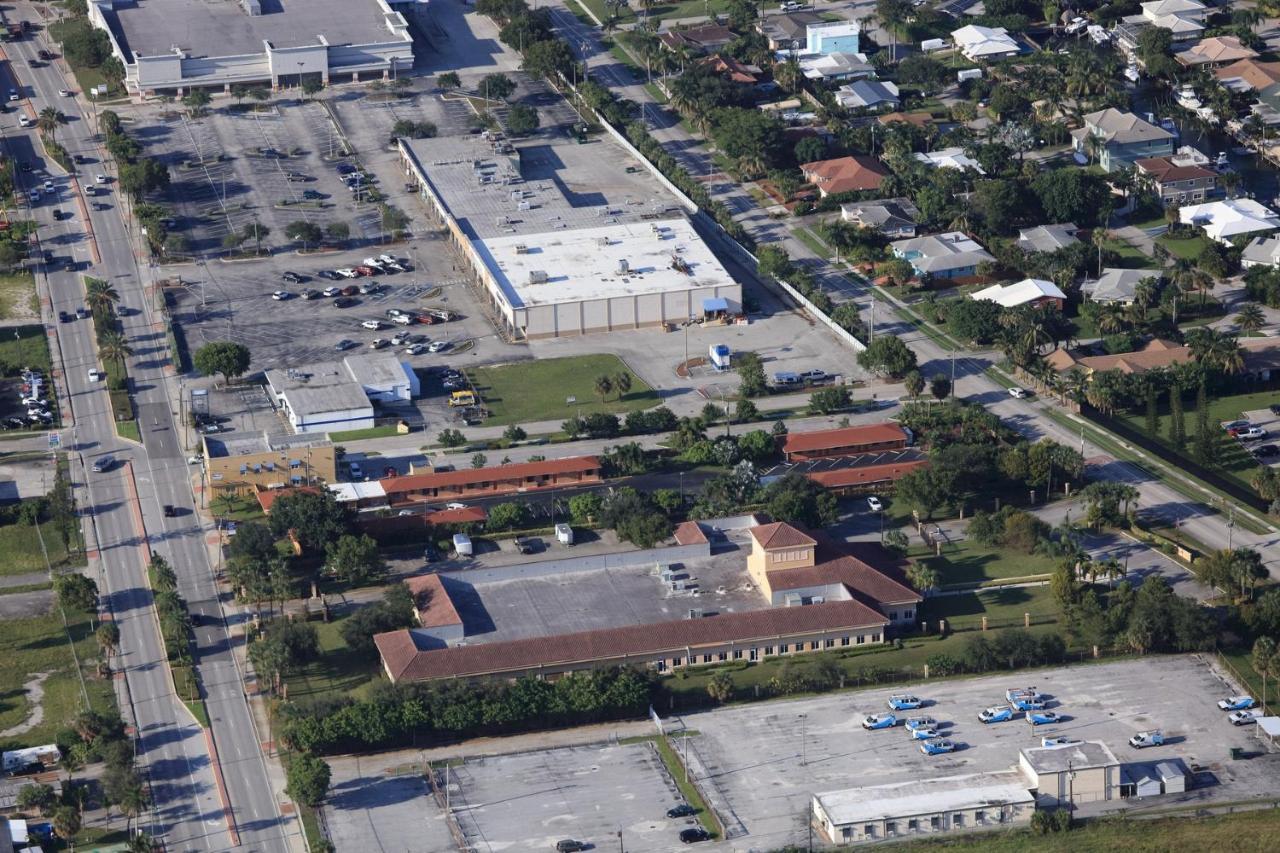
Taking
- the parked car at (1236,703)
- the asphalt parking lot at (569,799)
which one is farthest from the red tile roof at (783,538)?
the parked car at (1236,703)

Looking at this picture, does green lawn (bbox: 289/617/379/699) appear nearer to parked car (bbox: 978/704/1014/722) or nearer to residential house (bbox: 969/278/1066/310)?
parked car (bbox: 978/704/1014/722)

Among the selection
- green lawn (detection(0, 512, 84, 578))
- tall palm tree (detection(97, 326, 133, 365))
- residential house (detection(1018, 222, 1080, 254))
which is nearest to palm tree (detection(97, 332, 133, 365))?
tall palm tree (detection(97, 326, 133, 365))

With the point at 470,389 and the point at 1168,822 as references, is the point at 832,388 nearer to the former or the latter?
the point at 470,389

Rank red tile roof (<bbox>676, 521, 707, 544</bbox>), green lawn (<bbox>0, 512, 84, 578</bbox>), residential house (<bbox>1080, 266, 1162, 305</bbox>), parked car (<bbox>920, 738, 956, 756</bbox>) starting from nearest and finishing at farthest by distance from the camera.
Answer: parked car (<bbox>920, 738, 956, 756</bbox>) < red tile roof (<bbox>676, 521, 707, 544</bbox>) < green lawn (<bbox>0, 512, 84, 578</bbox>) < residential house (<bbox>1080, 266, 1162, 305</bbox>)

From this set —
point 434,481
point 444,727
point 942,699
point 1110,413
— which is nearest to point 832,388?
point 1110,413

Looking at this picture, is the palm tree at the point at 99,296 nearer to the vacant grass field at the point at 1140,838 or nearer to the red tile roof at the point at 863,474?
the red tile roof at the point at 863,474

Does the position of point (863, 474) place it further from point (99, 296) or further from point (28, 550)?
point (99, 296)
